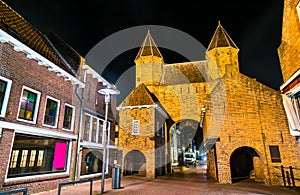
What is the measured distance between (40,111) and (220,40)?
94.4 ft

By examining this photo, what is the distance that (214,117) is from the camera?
1375cm

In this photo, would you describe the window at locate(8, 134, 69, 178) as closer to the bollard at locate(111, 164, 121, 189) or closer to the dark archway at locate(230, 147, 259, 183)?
the bollard at locate(111, 164, 121, 189)

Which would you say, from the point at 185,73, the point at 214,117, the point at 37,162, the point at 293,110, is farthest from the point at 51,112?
the point at 185,73

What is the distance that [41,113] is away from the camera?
10383mm

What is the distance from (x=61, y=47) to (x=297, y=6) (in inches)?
613

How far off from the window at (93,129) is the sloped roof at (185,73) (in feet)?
58.4

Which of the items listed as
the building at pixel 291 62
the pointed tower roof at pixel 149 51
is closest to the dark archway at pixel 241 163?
the building at pixel 291 62

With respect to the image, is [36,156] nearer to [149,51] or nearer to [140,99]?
[140,99]

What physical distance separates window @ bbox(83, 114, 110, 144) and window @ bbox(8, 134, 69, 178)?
2.46m

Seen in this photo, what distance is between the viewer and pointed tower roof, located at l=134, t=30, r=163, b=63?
31859 mm

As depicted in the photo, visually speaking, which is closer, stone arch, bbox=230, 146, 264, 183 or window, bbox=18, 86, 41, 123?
window, bbox=18, 86, 41, 123

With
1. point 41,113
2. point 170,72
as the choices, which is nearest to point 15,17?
point 41,113

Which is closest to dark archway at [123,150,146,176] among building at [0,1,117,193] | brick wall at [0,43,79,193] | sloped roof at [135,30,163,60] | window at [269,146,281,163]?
building at [0,1,117,193]

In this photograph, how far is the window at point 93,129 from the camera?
14469 millimetres
